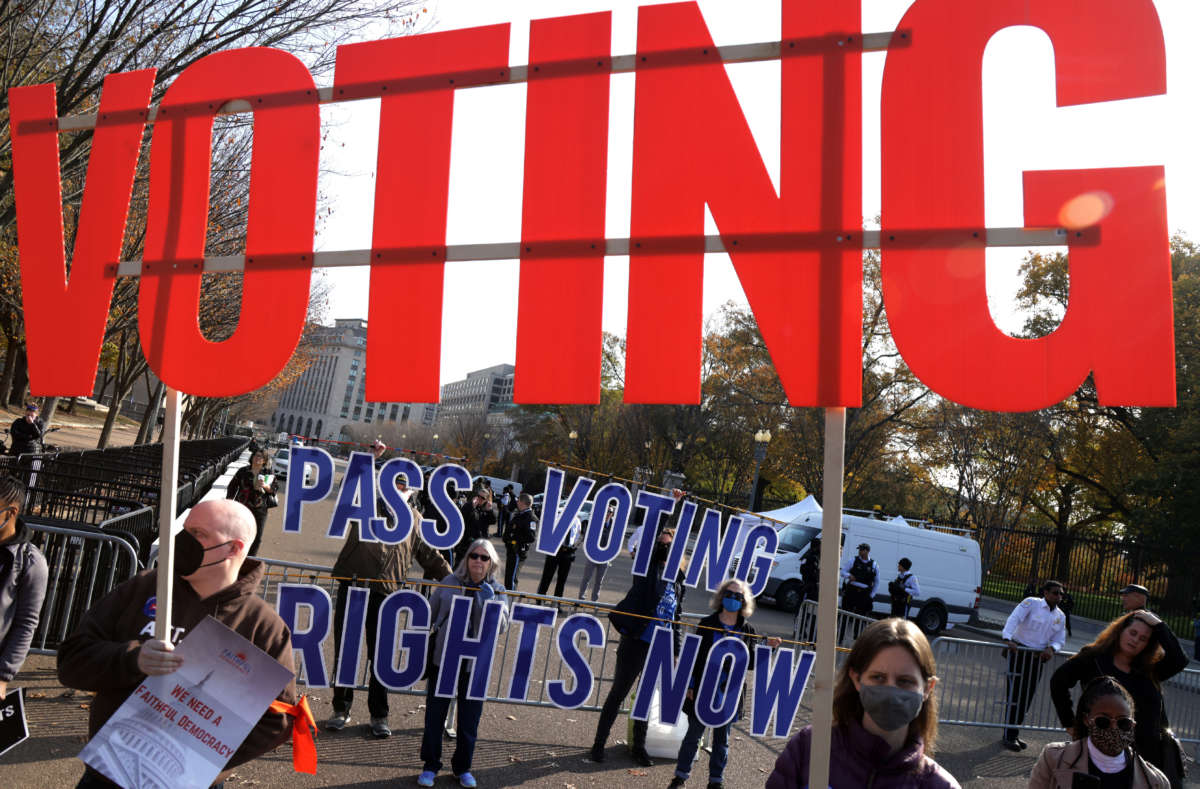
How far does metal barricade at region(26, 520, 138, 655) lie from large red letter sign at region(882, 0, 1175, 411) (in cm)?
620

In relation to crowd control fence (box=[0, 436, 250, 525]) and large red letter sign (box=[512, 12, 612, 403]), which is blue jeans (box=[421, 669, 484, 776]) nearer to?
large red letter sign (box=[512, 12, 612, 403])

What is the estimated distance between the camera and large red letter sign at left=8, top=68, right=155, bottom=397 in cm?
365

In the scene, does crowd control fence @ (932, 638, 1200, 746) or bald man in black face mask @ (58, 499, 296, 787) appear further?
crowd control fence @ (932, 638, 1200, 746)

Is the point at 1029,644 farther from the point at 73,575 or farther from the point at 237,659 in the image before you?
the point at 73,575

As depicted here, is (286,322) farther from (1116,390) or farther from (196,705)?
(1116,390)

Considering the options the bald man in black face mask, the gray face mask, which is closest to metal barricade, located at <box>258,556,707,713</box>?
the bald man in black face mask

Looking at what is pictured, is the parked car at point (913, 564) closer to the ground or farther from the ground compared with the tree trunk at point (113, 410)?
closer to the ground

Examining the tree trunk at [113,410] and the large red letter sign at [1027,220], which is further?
the tree trunk at [113,410]

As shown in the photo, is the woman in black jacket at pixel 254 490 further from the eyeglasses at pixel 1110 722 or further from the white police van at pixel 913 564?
the eyeglasses at pixel 1110 722

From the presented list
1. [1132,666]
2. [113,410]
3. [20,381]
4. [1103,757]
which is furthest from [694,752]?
[20,381]

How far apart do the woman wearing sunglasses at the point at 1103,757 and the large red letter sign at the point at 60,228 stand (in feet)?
14.5

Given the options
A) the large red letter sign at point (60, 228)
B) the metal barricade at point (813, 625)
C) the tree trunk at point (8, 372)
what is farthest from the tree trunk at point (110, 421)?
the large red letter sign at point (60, 228)

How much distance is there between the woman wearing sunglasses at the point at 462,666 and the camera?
18.4ft

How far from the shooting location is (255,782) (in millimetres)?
5223
